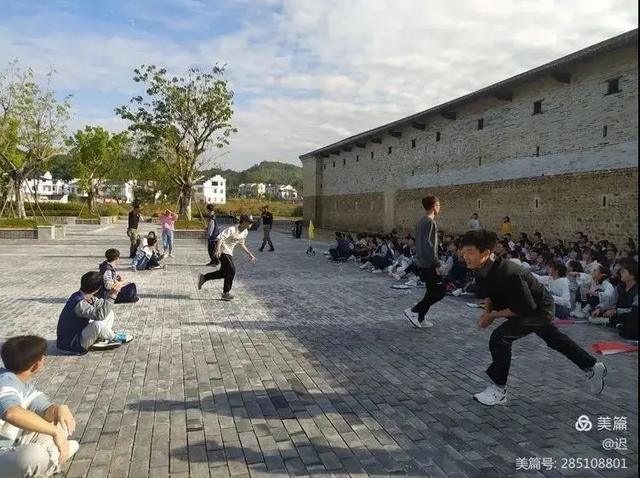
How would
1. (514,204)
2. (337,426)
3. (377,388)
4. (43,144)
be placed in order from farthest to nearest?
(43,144), (514,204), (377,388), (337,426)

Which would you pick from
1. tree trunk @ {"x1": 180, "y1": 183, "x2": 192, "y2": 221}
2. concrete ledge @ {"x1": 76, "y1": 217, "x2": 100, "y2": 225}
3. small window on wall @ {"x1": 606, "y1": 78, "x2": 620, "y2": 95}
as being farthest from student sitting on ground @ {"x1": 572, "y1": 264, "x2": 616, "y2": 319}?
Answer: concrete ledge @ {"x1": 76, "y1": 217, "x2": 100, "y2": 225}

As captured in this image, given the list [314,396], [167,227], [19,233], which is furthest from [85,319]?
[19,233]

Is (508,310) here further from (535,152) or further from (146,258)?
(535,152)

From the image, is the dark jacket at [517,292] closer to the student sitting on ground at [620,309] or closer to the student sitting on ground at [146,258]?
the student sitting on ground at [620,309]

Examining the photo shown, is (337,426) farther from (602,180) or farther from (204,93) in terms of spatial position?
(204,93)

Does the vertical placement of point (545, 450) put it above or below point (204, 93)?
below

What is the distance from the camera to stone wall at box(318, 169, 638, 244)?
53.3 ft

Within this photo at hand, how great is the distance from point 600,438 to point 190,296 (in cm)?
751

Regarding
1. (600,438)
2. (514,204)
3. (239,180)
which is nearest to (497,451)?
(600,438)

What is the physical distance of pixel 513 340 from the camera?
13.8 feet

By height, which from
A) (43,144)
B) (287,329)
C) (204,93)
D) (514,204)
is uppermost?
(204,93)

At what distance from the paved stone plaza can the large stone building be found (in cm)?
Answer: 803

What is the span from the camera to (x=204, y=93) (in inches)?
1160

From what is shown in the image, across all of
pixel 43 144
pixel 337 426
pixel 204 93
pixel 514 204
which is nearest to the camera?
pixel 337 426
